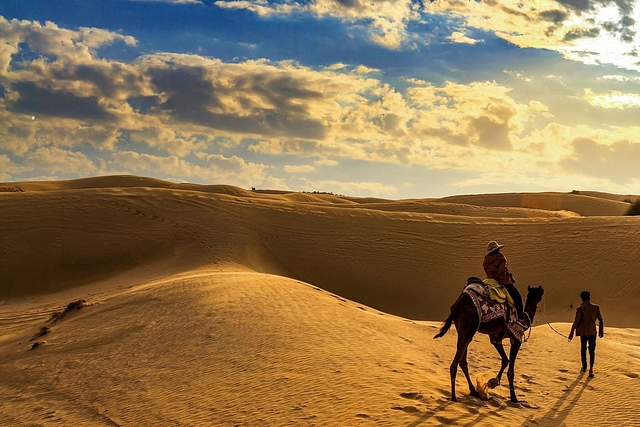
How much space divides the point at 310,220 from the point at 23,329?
1706cm

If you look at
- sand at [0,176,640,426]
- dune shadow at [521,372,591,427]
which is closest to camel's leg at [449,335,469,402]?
sand at [0,176,640,426]

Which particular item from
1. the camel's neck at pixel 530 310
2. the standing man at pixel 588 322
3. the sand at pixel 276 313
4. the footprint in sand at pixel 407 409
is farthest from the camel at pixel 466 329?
the standing man at pixel 588 322

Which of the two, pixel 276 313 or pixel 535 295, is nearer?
pixel 535 295

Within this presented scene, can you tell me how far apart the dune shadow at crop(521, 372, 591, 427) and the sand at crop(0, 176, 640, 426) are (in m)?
0.05

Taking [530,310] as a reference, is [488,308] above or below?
above

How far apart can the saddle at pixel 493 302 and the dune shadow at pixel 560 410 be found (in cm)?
125

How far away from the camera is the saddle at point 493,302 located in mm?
8695

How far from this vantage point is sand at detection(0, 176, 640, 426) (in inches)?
327

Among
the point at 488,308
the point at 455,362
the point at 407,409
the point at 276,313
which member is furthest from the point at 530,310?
the point at 276,313

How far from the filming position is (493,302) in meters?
8.95

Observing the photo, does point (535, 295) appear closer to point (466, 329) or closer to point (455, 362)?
point (466, 329)

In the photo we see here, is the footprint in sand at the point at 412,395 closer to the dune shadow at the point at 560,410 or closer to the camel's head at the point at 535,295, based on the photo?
the dune shadow at the point at 560,410

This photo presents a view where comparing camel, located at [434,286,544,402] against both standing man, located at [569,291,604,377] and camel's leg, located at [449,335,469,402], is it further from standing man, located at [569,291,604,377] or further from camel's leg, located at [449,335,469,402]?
standing man, located at [569,291,604,377]

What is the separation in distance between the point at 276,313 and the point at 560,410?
241 inches
